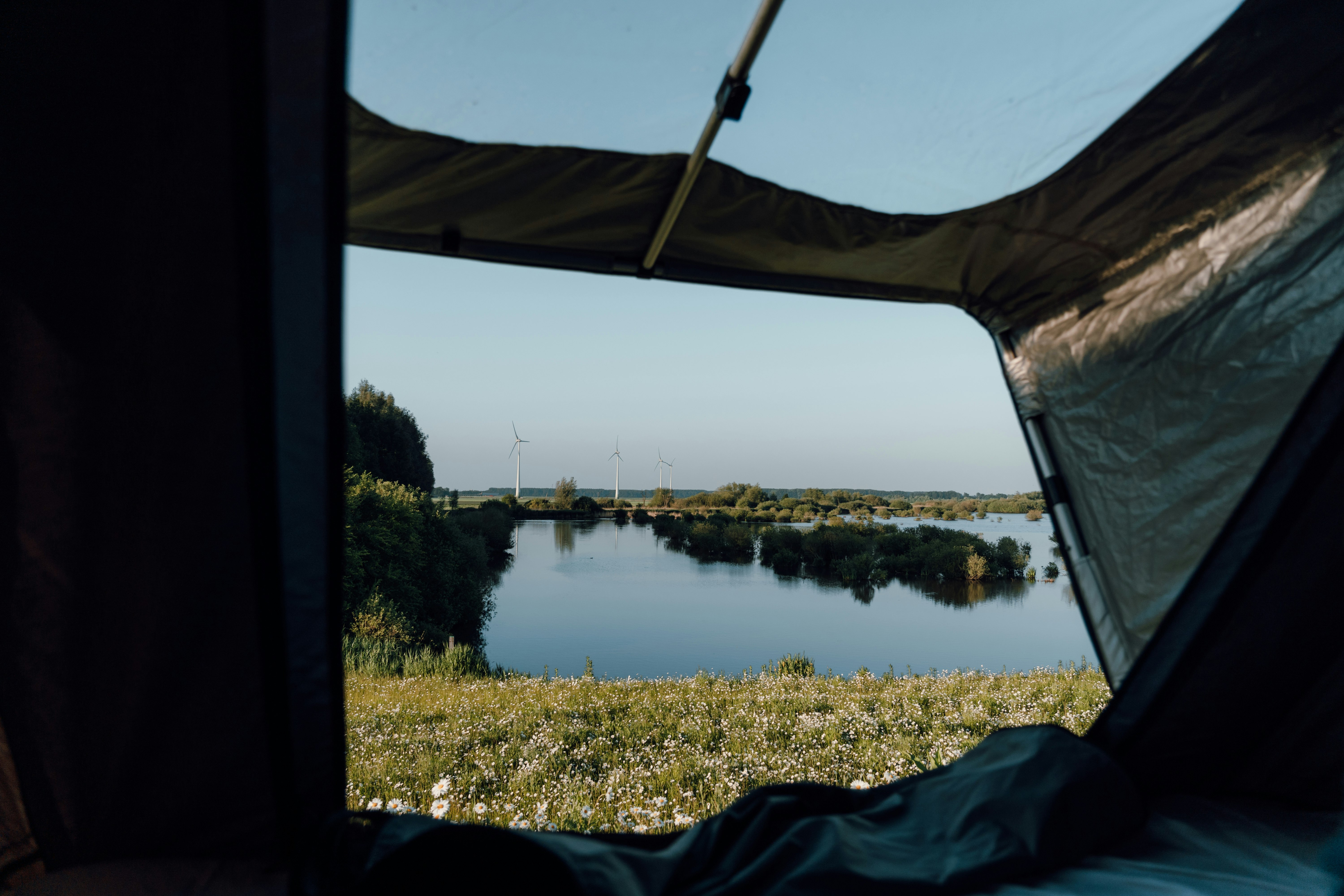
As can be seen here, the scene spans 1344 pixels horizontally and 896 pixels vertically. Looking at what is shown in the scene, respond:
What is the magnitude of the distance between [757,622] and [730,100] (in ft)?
40.5

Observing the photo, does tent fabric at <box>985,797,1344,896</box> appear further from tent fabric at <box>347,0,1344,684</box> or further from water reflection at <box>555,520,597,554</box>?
water reflection at <box>555,520,597,554</box>

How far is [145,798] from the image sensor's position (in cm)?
94

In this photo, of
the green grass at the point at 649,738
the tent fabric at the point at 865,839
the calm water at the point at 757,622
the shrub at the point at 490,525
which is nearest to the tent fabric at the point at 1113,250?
the tent fabric at the point at 865,839

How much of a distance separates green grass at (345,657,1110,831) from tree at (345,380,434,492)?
13.0 m

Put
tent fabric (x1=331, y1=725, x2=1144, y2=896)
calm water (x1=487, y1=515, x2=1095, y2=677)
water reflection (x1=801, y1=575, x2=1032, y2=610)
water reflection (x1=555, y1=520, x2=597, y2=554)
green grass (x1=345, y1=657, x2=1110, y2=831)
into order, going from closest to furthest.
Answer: tent fabric (x1=331, y1=725, x2=1144, y2=896)
green grass (x1=345, y1=657, x2=1110, y2=831)
calm water (x1=487, y1=515, x2=1095, y2=677)
water reflection (x1=801, y1=575, x2=1032, y2=610)
water reflection (x1=555, y1=520, x2=597, y2=554)

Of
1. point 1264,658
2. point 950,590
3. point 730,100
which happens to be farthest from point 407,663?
point 950,590

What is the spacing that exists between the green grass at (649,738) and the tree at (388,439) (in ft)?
42.8

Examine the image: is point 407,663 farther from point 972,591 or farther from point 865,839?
point 972,591

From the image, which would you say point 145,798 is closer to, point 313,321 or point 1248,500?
point 313,321

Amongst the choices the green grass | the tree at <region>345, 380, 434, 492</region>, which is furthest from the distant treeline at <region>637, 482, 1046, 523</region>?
the green grass

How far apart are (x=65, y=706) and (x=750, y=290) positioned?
1790 millimetres

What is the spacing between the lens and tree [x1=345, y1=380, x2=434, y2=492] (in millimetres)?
17547

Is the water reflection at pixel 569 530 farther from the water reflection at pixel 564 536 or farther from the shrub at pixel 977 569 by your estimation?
the shrub at pixel 977 569

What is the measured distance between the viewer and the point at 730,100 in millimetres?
1158
